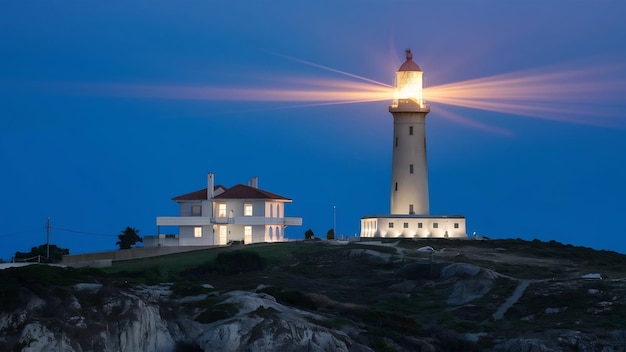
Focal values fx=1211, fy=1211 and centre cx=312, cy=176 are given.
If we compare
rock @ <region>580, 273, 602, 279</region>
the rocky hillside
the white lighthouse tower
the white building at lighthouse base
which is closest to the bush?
the rocky hillside

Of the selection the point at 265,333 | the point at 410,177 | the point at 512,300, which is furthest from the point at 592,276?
the point at 410,177

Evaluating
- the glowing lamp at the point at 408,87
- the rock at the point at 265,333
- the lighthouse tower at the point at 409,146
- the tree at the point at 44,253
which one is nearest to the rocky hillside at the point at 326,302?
the rock at the point at 265,333

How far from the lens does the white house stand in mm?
90188

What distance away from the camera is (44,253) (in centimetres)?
8406

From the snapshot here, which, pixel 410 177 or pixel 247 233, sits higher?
pixel 410 177

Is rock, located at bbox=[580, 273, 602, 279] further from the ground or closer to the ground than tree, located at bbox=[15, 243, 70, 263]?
closer to the ground

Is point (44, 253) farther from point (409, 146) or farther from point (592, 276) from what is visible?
point (592, 276)

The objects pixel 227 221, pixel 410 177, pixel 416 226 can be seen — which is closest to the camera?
pixel 227 221

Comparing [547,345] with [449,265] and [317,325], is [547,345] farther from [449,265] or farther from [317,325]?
[449,265]

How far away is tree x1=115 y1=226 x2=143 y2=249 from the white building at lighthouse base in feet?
60.2

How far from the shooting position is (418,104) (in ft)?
308

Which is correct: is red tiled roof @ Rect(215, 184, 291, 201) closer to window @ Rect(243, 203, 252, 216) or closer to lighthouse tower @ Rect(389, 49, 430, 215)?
window @ Rect(243, 203, 252, 216)

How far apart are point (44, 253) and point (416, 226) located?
2743 cm

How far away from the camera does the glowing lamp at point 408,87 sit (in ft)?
309
